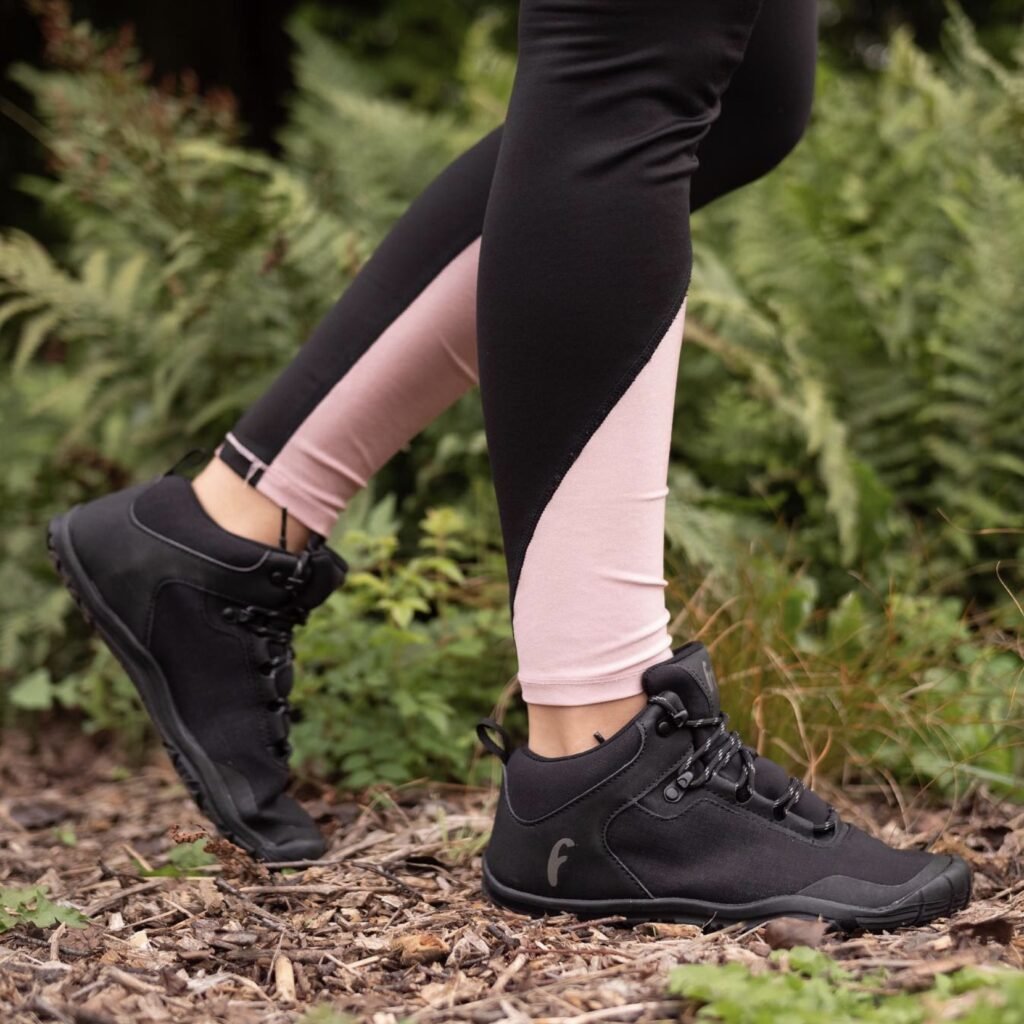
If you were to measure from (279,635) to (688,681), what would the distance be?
2.00ft

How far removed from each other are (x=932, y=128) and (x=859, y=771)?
1.91 metres

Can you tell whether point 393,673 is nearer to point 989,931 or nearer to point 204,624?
point 204,624

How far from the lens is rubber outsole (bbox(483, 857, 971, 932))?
129 centimetres

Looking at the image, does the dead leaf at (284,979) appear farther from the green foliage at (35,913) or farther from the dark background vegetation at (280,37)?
the dark background vegetation at (280,37)

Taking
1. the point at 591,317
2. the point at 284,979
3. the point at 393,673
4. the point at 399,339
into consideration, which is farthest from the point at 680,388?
the point at 284,979

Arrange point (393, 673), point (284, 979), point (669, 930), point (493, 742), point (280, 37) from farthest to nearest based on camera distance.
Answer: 1. point (280, 37)
2. point (393, 673)
3. point (493, 742)
4. point (669, 930)
5. point (284, 979)

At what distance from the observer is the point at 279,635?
1.67 metres

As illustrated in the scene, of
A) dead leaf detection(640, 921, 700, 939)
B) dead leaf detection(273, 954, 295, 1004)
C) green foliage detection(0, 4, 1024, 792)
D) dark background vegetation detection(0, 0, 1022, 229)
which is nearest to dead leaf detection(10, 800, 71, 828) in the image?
green foliage detection(0, 4, 1024, 792)

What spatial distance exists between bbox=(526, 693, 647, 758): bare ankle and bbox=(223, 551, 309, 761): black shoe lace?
423 mm

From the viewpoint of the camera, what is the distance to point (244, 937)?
1330 mm

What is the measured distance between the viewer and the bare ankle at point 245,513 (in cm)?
160

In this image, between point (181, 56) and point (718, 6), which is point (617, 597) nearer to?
point (718, 6)

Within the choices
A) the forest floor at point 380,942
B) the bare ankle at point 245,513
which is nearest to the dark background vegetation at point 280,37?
the bare ankle at point 245,513

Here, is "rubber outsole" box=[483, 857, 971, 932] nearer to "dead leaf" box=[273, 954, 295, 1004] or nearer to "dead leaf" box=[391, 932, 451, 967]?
"dead leaf" box=[391, 932, 451, 967]
